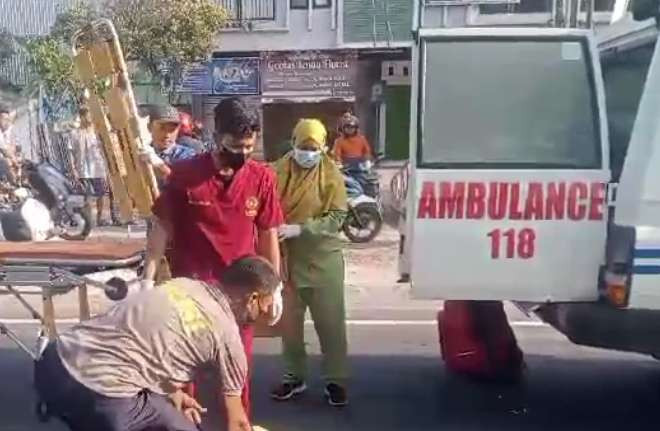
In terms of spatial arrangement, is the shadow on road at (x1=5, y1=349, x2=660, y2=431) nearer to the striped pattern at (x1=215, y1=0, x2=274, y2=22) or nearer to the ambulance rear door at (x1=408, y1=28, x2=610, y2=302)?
the ambulance rear door at (x1=408, y1=28, x2=610, y2=302)

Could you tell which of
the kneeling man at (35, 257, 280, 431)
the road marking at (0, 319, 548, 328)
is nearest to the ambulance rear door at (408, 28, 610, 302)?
the kneeling man at (35, 257, 280, 431)

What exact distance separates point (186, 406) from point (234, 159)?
1072mm

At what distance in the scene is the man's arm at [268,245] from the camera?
14.8 ft

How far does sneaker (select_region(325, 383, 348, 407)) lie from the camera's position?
5531mm

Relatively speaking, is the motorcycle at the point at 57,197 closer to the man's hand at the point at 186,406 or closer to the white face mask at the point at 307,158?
the white face mask at the point at 307,158

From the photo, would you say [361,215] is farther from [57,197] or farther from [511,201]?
[511,201]

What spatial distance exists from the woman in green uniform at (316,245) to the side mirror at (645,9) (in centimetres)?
162

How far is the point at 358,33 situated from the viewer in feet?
68.7

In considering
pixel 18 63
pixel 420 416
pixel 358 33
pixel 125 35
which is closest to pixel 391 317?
pixel 420 416

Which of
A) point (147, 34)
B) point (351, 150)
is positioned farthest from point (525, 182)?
point (147, 34)

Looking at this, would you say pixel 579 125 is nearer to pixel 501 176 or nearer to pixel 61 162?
pixel 501 176

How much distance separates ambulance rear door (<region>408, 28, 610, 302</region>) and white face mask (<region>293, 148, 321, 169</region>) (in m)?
0.91

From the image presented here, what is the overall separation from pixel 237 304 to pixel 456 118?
1638 millimetres

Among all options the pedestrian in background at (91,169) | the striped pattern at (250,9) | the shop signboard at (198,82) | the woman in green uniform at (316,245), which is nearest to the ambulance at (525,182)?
the woman in green uniform at (316,245)
